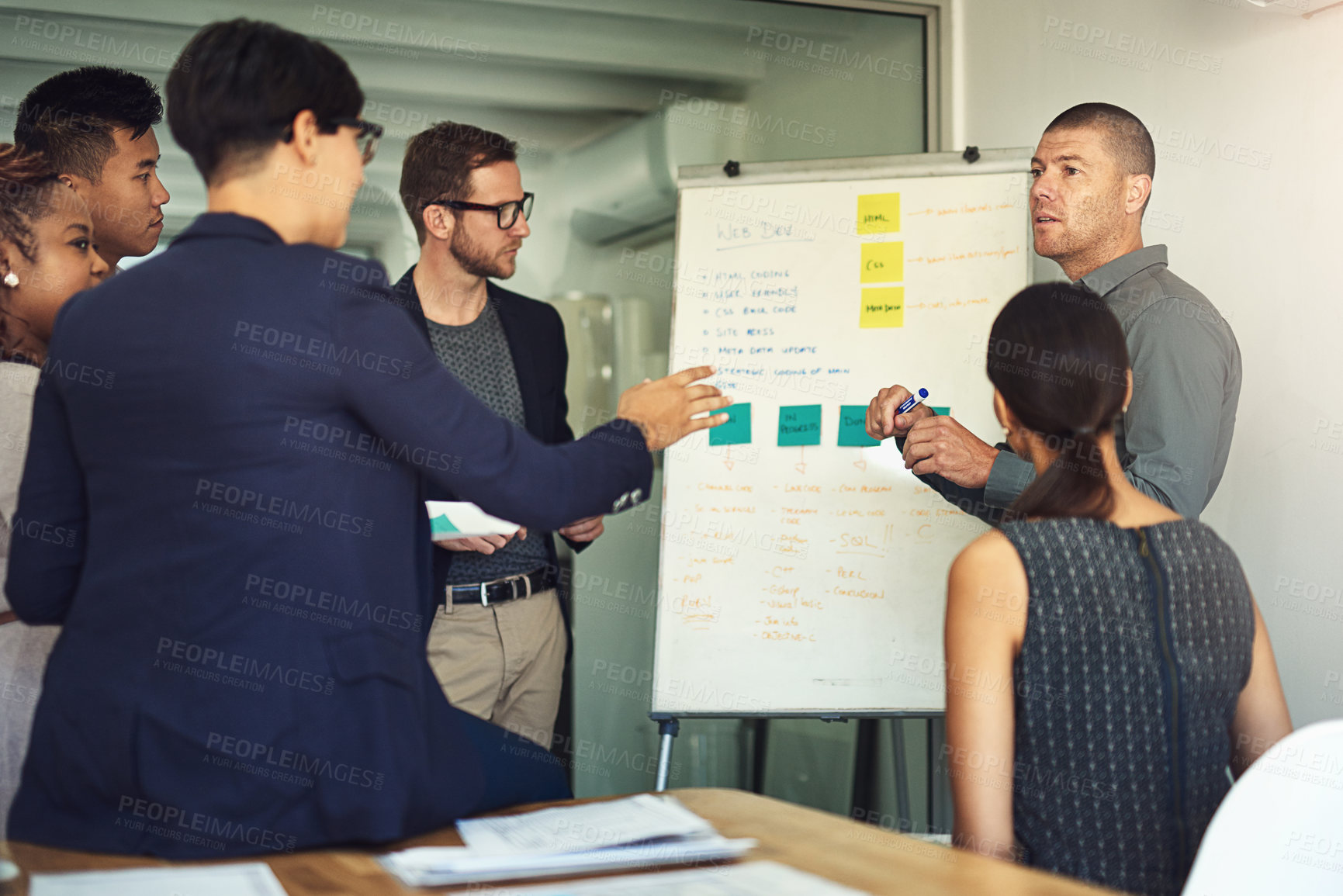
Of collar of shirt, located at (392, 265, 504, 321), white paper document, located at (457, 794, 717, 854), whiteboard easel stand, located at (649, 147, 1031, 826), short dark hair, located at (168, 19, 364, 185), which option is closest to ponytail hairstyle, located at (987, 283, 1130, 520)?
white paper document, located at (457, 794, 717, 854)

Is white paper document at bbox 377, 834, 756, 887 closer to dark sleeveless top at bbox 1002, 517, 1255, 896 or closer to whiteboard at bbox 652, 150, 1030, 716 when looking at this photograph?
dark sleeveless top at bbox 1002, 517, 1255, 896

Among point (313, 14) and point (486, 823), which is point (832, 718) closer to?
point (486, 823)

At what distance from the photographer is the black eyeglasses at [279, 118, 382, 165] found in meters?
1.07

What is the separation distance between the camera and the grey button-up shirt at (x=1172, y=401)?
188 centimetres

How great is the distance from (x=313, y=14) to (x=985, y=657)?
295cm

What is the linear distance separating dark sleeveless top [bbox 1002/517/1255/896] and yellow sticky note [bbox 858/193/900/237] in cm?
161

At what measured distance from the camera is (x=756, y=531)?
266 cm

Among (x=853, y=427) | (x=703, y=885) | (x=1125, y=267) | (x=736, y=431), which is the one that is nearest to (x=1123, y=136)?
(x=1125, y=267)

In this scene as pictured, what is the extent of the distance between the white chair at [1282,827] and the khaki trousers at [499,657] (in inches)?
61.1

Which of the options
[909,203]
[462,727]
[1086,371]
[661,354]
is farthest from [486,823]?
[661,354]

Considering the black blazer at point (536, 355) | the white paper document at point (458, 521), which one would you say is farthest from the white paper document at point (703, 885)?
the black blazer at point (536, 355)

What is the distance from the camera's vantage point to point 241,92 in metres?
1.05

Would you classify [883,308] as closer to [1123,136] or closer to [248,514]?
[1123,136]

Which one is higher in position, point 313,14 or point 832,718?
point 313,14
